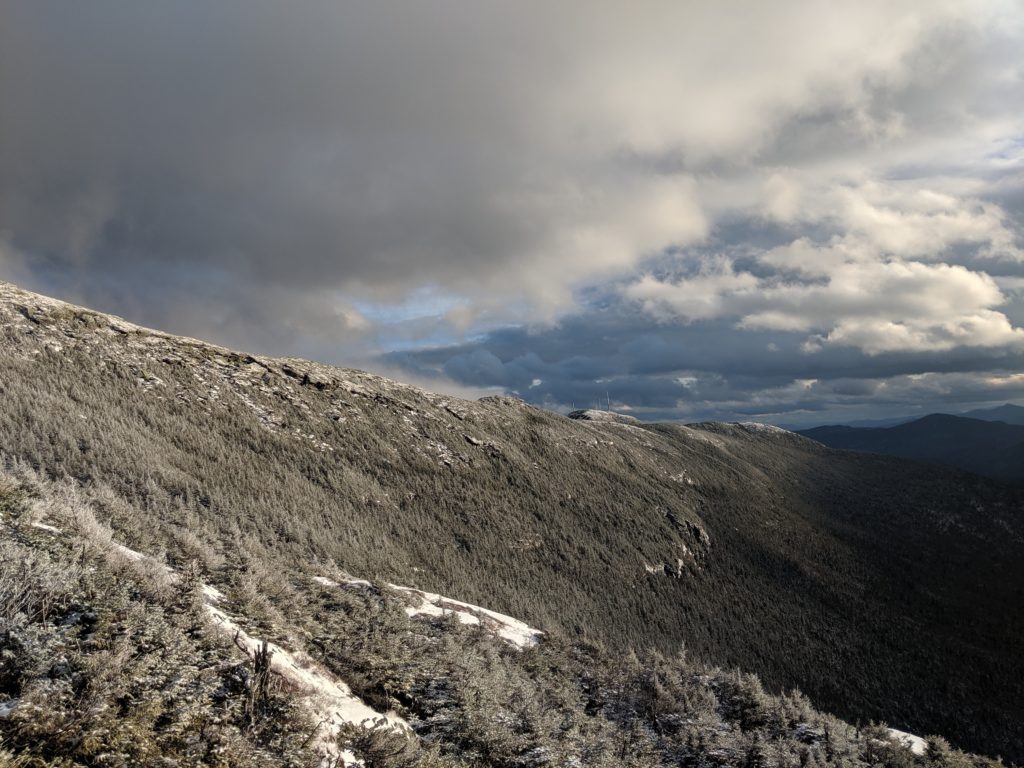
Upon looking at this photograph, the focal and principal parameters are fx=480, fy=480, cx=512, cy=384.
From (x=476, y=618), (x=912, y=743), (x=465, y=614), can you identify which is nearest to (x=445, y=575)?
(x=465, y=614)

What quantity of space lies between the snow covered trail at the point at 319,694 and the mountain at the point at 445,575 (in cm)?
12

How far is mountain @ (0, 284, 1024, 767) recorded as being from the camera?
8883 millimetres

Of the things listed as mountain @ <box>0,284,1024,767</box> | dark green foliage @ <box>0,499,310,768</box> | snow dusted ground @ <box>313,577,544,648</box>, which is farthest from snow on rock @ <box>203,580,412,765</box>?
snow dusted ground @ <box>313,577,544,648</box>

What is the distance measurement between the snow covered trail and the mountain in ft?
0.41

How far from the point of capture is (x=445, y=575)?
40562 mm

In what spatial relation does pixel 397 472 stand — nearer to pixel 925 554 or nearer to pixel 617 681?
pixel 617 681

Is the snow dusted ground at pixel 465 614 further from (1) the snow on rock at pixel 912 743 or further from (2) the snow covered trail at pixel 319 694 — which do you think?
(1) the snow on rock at pixel 912 743

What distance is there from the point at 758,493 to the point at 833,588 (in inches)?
1509

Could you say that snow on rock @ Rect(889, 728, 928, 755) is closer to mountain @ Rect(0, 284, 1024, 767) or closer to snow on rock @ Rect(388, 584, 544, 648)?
mountain @ Rect(0, 284, 1024, 767)

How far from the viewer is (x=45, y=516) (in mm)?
11547

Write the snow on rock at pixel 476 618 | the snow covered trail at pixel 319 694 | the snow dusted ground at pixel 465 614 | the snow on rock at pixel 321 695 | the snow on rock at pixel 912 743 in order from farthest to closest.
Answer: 1. the snow on rock at pixel 476 618
2. the snow dusted ground at pixel 465 614
3. the snow on rock at pixel 912 743
4. the snow on rock at pixel 321 695
5. the snow covered trail at pixel 319 694

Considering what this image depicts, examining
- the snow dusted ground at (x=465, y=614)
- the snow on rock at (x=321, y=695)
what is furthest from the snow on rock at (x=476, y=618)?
the snow on rock at (x=321, y=695)

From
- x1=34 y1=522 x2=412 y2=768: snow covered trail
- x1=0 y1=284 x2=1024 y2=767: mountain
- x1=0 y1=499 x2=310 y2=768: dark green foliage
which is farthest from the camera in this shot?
x1=0 y1=284 x2=1024 y2=767: mountain

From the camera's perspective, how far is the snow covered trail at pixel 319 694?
778 cm
